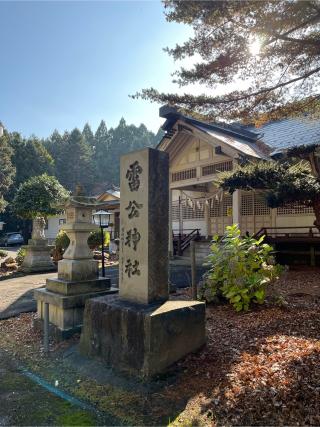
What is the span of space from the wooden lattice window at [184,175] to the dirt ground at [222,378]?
11.5m

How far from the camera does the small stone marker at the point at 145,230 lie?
14.1 feet

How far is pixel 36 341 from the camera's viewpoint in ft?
18.2

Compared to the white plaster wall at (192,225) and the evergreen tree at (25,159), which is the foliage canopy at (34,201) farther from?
the evergreen tree at (25,159)

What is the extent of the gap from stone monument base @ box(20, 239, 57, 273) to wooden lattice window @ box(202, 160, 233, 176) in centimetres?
811

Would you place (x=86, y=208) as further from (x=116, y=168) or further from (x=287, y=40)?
(x=116, y=168)

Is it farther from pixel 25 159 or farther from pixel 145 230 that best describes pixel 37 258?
pixel 25 159

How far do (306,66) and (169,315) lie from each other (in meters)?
5.08

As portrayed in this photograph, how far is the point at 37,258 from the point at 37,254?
0.17 m

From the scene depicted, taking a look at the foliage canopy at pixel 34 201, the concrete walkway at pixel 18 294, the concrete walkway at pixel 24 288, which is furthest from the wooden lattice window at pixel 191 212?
the concrete walkway at pixel 18 294

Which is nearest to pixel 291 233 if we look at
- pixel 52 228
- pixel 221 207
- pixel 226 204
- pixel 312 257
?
pixel 312 257

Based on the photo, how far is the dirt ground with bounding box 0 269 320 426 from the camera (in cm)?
297

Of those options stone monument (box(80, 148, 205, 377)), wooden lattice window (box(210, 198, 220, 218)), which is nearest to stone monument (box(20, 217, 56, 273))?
wooden lattice window (box(210, 198, 220, 218))

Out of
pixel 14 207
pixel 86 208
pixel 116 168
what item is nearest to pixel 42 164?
pixel 116 168

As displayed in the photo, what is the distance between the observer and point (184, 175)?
17.2 metres
